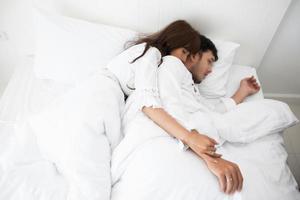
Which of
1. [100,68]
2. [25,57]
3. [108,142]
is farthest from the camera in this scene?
[25,57]

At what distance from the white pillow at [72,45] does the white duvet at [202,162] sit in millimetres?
A: 463

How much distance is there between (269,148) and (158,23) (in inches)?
32.3

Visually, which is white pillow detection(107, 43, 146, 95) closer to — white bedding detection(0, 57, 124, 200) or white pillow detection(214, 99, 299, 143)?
white bedding detection(0, 57, 124, 200)

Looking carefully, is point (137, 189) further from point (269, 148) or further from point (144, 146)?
point (269, 148)

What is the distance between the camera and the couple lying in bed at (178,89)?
0.84m

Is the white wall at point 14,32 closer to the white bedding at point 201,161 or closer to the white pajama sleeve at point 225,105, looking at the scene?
the white bedding at point 201,161

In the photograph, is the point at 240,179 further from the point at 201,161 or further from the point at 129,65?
the point at 129,65

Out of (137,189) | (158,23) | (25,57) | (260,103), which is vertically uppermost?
(158,23)

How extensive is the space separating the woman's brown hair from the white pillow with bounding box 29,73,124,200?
1.14 feet

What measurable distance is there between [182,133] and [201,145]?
8 cm

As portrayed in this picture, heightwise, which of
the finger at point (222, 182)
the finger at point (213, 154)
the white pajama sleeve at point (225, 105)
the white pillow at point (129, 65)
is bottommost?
the white pajama sleeve at point (225, 105)

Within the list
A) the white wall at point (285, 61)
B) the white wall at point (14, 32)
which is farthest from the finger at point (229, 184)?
the white wall at point (14, 32)

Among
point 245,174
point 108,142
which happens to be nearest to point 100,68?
point 108,142

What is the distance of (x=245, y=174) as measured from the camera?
0.83 meters
